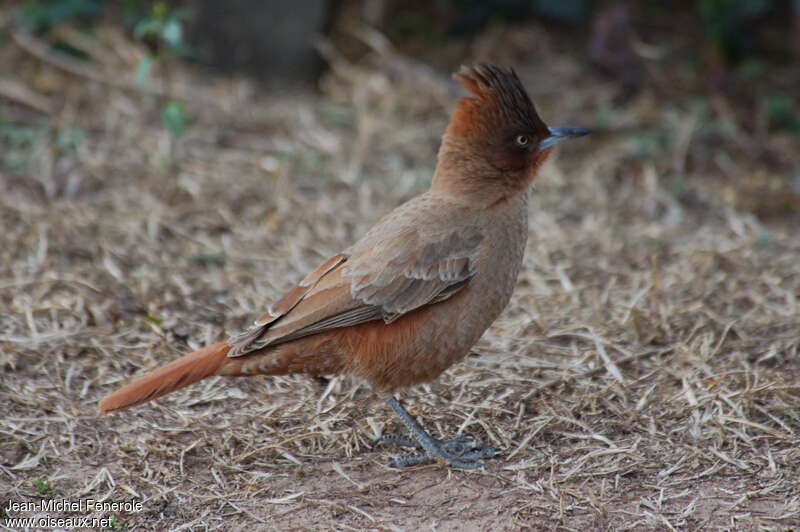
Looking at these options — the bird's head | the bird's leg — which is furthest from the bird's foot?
the bird's head

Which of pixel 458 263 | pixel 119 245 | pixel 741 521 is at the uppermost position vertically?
pixel 458 263

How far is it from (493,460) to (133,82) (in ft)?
17.2

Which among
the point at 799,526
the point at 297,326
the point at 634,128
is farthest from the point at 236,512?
the point at 634,128

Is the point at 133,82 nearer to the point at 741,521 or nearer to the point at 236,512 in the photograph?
the point at 236,512

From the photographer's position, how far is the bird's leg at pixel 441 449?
4.38 meters

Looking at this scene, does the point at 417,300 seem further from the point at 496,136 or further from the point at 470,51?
the point at 470,51

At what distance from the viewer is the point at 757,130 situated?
7980mm

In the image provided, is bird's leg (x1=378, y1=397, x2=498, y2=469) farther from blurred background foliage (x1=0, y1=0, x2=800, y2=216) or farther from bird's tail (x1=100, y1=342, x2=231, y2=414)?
blurred background foliage (x1=0, y1=0, x2=800, y2=216)

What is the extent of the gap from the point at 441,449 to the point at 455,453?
0.07m

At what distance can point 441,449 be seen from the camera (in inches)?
175

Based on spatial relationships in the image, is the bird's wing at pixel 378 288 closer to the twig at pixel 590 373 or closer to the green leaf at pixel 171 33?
the twig at pixel 590 373

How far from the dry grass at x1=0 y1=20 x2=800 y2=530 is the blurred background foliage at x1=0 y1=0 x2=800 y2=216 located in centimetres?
15

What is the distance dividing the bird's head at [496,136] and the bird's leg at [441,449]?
111 cm

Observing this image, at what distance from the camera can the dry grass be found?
4145 millimetres
